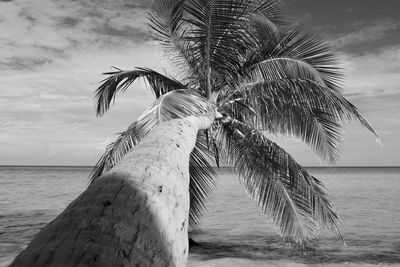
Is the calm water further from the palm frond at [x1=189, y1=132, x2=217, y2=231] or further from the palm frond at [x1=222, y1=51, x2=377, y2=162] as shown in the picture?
the palm frond at [x1=222, y1=51, x2=377, y2=162]

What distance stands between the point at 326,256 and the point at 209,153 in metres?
3.43

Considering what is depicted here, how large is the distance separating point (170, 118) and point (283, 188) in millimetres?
3924

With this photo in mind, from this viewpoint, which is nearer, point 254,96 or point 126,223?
point 126,223

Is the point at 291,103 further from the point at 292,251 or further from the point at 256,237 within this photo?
the point at 256,237

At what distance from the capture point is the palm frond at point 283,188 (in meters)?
7.59

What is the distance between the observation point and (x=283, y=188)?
792 centimetres

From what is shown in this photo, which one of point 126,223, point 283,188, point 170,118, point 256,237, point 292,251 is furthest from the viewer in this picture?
point 256,237

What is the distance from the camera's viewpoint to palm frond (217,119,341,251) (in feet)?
24.9

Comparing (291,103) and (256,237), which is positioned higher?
(291,103)

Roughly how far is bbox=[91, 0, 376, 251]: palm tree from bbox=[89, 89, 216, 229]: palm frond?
0.04 m

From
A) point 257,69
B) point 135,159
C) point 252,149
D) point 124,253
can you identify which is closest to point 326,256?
point 252,149

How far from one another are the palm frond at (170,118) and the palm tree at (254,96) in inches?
1.4

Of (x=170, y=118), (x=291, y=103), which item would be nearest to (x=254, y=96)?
(x=291, y=103)

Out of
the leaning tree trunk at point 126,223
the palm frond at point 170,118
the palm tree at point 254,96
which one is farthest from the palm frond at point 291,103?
the leaning tree trunk at point 126,223
